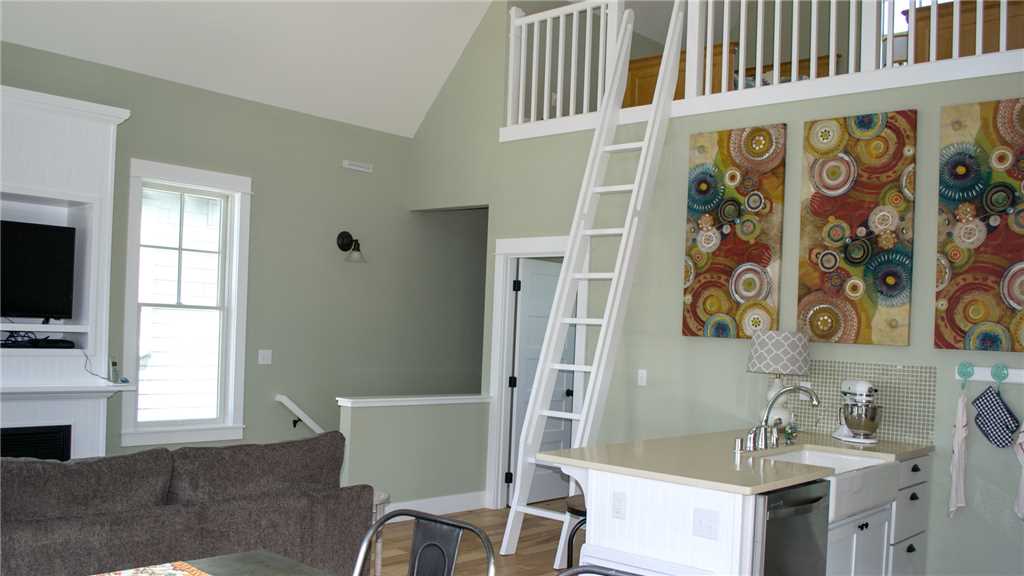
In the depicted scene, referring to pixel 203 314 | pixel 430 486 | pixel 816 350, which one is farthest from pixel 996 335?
pixel 203 314

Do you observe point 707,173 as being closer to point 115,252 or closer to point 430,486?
point 430,486

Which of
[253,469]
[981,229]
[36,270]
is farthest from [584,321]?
[36,270]

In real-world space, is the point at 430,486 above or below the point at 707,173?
below

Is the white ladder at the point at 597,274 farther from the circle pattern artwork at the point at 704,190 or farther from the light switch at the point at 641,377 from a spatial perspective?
the light switch at the point at 641,377

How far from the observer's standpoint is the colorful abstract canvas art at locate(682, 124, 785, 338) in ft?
17.5

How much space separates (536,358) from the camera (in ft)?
23.8

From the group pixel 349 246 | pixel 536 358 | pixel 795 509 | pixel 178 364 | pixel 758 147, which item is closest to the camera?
pixel 795 509

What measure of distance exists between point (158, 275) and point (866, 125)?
15.1ft

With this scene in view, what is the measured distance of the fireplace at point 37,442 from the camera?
502 centimetres

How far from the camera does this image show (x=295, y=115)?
684 cm

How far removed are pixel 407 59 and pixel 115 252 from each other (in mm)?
2588

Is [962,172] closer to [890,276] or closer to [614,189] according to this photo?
[890,276]

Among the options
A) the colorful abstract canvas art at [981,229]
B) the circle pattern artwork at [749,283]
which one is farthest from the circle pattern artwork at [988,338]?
the circle pattern artwork at [749,283]

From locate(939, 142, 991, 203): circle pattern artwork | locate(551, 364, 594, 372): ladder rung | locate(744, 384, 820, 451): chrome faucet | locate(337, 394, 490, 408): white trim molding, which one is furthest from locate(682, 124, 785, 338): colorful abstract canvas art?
locate(337, 394, 490, 408): white trim molding
